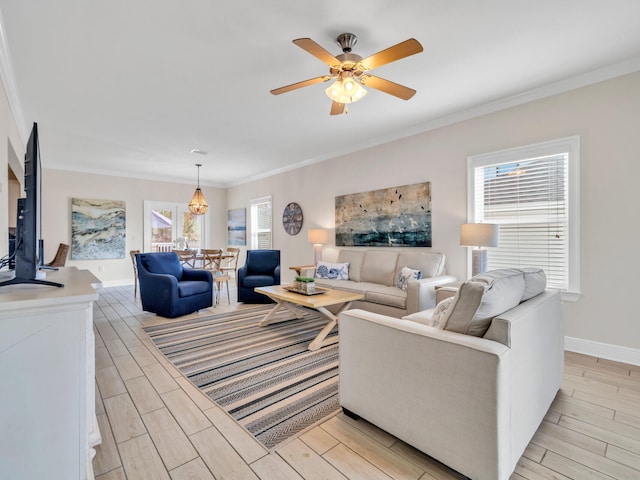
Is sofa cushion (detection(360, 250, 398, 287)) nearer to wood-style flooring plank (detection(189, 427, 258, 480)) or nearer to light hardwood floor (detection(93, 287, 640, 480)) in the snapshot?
light hardwood floor (detection(93, 287, 640, 480))

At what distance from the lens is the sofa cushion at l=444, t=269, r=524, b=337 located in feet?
4.72

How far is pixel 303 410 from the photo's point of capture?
1988 mm

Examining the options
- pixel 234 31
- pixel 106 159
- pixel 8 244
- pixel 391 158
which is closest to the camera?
pixel 234 31

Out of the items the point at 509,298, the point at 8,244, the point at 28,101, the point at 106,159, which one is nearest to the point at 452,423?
the point at 509,298

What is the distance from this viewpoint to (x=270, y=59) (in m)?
2.64

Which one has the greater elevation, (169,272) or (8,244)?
(8,244)

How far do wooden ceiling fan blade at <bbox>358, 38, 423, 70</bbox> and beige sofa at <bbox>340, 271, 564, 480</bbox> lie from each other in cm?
145

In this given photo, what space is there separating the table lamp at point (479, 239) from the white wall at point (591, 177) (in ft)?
1.45

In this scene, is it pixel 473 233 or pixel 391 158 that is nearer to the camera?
pixel 473 233

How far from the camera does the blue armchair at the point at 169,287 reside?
409 cm

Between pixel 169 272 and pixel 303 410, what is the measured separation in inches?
138

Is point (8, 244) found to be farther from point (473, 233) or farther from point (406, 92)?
point (473, 233)

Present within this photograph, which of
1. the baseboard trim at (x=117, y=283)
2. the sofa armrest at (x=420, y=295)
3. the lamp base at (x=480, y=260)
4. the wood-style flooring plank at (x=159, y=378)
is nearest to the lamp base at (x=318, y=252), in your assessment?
the sofa armrest at (x=420, y=295)

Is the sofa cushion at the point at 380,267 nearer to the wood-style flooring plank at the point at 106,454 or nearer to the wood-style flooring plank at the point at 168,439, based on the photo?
the wood-style flooring plank at the point at 168,439
